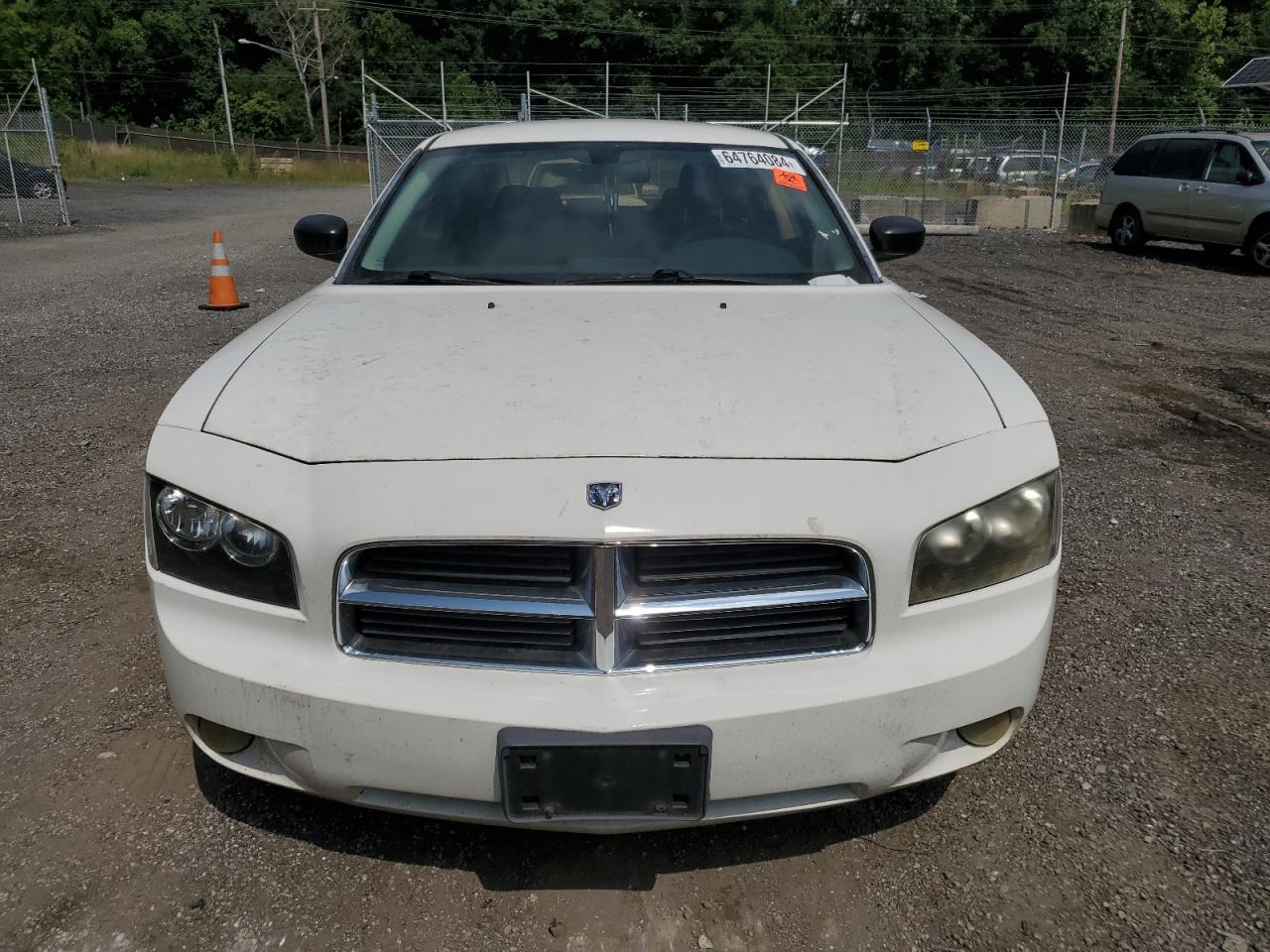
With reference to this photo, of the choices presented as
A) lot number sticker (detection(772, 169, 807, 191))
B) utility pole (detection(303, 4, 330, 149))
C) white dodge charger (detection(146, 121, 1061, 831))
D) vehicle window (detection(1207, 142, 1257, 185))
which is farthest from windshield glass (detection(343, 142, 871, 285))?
utility pole (detection(303, 4, 330, 149))

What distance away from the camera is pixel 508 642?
1.89 m

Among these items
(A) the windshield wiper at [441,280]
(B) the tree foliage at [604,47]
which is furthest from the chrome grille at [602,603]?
(B) the tree foliage at [604,47]

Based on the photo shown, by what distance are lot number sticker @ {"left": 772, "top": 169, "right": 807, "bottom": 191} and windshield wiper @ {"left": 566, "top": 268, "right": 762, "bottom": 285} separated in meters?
0.64

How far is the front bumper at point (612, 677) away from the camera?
5.92ft

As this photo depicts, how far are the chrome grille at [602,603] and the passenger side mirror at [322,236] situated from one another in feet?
6.94

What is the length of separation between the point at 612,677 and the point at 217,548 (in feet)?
2.70

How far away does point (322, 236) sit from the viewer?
11.9 ft

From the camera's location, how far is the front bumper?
1805 mm

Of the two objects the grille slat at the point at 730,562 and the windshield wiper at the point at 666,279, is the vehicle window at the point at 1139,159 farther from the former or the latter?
the grille slat at the point at 730,562

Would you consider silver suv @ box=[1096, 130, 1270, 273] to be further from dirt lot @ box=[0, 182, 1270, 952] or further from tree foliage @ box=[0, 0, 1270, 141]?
tree foliage @ box=[0, 0, 1270, 141]

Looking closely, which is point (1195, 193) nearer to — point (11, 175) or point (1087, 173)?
point (1087, 173)

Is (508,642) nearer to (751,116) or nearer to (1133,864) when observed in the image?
(1133,864)

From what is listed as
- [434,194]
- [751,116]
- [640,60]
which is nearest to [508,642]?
[434,194]

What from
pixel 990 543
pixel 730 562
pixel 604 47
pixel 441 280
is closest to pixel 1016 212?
pixel 441 280
